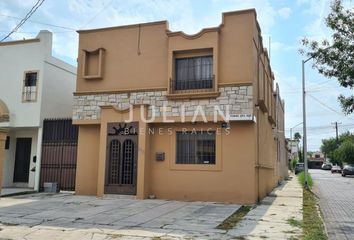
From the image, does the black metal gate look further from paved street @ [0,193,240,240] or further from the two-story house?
paved street @ [0,193,240,240]

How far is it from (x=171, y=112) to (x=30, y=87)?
7046 mm

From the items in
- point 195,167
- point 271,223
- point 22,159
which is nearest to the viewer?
point 271,223

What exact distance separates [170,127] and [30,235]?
7.43 metres

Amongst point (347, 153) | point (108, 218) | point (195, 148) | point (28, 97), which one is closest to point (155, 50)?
point (195, 148)

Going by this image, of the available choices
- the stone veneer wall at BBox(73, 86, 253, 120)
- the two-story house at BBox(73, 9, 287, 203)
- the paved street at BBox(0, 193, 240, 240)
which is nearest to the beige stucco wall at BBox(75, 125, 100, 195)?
the two-story house at BBox(73, 9, 287, 203)

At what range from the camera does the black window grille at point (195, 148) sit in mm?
14047

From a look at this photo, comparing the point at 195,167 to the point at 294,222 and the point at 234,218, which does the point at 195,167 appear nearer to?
the point at 234,218

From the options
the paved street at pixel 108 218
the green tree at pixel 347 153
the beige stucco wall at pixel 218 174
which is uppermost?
the green tree at pixel 347 153

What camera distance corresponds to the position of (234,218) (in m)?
10.5

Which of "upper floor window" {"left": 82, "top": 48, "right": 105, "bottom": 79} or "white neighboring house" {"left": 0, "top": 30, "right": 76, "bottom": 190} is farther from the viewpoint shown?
"white neighboring house" {"left": 0, "top": 30, "right": 76, "bottom": 190}

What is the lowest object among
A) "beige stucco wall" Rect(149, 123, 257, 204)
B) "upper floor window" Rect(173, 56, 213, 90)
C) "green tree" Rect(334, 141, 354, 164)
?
"beige stucco wall" Rect(149, 123, 257, 204)

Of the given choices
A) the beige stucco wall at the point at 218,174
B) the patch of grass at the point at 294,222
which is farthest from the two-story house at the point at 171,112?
the patch of grass at the point at 294,222

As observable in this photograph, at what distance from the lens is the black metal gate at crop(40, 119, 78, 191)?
16.4 metres

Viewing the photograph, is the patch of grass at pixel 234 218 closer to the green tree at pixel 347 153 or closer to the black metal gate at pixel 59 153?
the black metal gate at pixel 59 153
